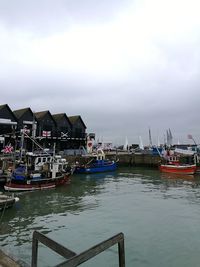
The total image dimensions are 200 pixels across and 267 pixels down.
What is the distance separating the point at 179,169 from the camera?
45.3m

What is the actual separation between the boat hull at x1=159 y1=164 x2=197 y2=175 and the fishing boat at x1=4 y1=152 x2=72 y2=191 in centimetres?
1932

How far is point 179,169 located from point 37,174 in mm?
24652

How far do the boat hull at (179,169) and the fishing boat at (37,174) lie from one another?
19.3 meters

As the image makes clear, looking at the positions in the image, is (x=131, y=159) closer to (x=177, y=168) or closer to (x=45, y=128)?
(x=177, y=168)

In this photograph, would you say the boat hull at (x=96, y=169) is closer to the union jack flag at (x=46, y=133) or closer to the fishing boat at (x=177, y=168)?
the fishing boat at (x=177, y=168)

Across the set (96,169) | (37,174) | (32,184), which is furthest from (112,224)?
(96,169)

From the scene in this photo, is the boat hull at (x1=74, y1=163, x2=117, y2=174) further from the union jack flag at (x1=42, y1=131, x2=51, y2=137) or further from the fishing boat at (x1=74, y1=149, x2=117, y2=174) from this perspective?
the union jack flag at (x1=42, y1=131, x2=51, y2=137)

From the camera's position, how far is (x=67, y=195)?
2584cm

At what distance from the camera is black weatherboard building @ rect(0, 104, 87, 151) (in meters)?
57.7

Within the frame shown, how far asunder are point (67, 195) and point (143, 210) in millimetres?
8392

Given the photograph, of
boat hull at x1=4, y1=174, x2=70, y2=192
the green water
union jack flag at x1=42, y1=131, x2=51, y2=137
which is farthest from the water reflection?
union jack flag at x1=42, y1=131, x2=51, y2=137

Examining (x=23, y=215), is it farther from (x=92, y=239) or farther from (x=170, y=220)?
(x=170, y=220)

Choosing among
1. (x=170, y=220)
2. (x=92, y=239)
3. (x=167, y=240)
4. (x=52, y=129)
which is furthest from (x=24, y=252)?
(x=52, y=129)

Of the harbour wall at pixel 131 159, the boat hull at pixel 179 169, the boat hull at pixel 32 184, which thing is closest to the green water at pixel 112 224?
the boat hull at pixel 32 184
